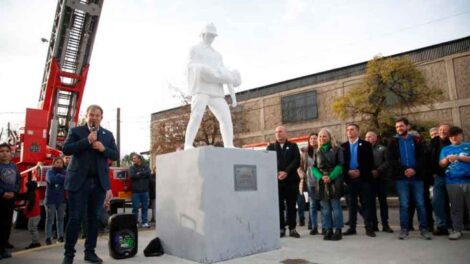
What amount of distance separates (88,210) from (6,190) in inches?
72.3

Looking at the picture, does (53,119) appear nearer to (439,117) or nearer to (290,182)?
(290,182)

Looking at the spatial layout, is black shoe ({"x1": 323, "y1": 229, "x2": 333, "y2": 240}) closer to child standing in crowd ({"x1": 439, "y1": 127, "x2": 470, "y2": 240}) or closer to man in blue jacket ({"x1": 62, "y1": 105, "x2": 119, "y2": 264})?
child standing in crowd ({"x1": 439, "y1": 127, "x2": 470, "y2": 240})

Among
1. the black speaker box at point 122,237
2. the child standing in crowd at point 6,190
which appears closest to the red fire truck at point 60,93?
the child standing in crowd at point 6,190

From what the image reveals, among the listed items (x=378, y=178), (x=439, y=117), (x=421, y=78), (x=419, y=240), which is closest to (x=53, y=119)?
(x=378, y=178)

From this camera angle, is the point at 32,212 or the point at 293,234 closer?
the point at 293,234

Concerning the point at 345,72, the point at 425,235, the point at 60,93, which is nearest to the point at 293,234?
the point at 425,235

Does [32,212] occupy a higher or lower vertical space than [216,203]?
lower

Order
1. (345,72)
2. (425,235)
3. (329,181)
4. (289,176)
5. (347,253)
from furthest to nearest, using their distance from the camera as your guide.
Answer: (345,72) < (289,176) < (329,181) < (425,235) < (347,253)

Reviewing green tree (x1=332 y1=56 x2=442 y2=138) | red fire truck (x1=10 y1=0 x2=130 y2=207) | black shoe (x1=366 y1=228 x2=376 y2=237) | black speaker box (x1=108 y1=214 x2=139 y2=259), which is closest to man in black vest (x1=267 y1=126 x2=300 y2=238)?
black shoe (x1=366 y1=228 x2=376 y2=237)

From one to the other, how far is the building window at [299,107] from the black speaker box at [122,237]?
25.3 m

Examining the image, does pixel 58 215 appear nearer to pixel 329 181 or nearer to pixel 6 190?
pixel 6 190

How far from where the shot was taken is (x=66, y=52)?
9398mm

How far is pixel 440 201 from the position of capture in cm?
550

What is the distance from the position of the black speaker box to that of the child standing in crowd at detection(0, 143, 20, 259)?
5.88ft
